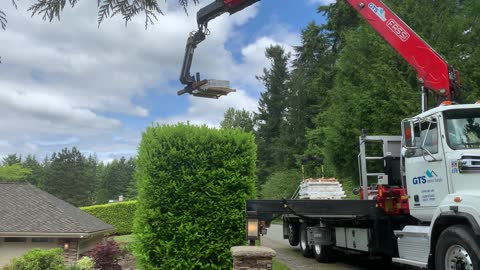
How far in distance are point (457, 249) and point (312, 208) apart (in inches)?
113

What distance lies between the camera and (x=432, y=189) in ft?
24.0

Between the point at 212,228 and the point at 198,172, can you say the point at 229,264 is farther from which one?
the point at 198,172

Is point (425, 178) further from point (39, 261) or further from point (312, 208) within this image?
point (39, 261)

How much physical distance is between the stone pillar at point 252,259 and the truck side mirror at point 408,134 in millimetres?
3063

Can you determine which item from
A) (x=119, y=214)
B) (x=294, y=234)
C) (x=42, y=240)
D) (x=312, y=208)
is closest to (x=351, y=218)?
(x=312, y=208)

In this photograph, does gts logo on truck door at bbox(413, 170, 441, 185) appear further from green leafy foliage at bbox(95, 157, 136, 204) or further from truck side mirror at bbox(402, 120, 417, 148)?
green leafy foliage at bbox(95, 157, 136, 204)

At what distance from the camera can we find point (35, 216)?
2477 centimetres

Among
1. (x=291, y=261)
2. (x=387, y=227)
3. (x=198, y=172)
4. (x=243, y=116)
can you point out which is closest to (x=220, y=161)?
(x=198, y=172)

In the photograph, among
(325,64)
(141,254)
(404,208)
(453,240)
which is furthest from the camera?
(325,64)

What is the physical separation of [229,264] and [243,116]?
68837 millimetres

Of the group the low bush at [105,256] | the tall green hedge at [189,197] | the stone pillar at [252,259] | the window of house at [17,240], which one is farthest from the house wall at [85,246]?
the stone pillar at [252,259]

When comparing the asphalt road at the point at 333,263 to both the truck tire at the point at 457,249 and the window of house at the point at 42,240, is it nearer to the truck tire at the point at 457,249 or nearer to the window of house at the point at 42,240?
the truck tire at the point at 457,249

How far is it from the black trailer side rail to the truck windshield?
2.37 meters

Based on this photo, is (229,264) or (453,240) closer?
(453,240)
